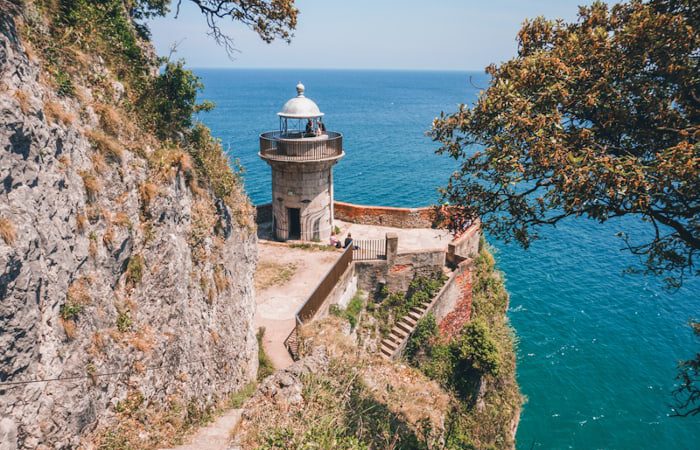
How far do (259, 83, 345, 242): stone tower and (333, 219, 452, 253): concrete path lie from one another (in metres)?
2.03

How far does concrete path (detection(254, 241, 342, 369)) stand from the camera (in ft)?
50.8

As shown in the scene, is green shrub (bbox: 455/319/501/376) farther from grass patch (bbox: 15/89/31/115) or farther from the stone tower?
grass patch (bbox: 15/89/31/115)

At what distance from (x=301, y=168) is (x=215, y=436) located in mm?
14923

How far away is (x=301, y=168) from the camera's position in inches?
863

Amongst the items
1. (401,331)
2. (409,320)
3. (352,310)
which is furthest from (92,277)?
(409,320)

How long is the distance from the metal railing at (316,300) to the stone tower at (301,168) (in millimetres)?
3817

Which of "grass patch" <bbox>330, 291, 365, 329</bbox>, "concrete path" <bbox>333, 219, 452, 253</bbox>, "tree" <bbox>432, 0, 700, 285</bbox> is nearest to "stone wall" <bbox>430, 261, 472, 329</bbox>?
"concrete path" <bbox>333, 219, 452, 253</bbox>

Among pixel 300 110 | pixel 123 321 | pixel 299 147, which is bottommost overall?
pixel 123 321

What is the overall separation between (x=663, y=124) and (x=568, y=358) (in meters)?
20.0

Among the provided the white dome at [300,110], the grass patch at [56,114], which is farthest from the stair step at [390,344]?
the grass patch at [56,114]

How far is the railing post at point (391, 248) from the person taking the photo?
21219mm

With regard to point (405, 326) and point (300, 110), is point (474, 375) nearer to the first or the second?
point (405, 326)

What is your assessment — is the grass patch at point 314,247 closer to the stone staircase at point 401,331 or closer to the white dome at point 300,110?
the stone staircase at point 401,331

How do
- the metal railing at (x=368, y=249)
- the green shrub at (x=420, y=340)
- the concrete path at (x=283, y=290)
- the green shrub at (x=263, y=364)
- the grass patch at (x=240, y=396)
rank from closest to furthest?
the grass patch at (x=240, y=396) < the green shrub at (x=263, y=364) < the concrete path at (x=283, y=290) < the green shrub at (x=420, y=340) < the metal railing at (x=368, y=249)
